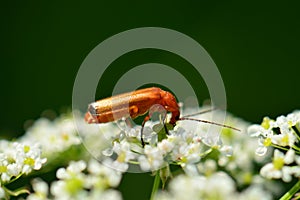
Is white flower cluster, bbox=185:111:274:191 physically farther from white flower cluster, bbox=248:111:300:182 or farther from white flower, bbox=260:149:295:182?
white flower, bbox=260:149:295:182

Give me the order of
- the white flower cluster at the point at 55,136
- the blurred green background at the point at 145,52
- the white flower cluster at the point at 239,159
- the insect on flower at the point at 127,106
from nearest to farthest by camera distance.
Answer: the insect on flower at the point at 127,106 < the white flower cluster at the point at 239,159 < the white flower cluster at the point at 55,136 < the blurred green background at the point at 145,52

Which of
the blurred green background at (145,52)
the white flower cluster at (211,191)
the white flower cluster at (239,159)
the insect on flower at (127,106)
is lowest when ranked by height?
the white flower cluster at (211,191)

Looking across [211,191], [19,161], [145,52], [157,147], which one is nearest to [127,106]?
[157,147]

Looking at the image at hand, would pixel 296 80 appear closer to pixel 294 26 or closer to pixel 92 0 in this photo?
pixel 294 26

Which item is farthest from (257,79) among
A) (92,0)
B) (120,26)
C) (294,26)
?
(92,0)

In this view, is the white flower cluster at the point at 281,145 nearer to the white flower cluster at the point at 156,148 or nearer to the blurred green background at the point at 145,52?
the white flower cluster at the point at 156,148

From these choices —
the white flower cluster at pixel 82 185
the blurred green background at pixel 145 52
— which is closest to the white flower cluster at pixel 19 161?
the white flower cluster at pixel 82 185

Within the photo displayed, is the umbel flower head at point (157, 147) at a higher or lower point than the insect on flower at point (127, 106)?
lower
